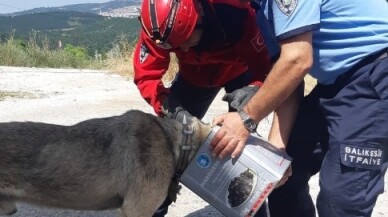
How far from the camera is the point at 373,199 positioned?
2.87 metres

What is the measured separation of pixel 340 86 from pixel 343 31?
0.31 metres

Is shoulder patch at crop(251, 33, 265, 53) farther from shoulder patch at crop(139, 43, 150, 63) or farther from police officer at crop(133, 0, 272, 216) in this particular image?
shoulder patch at crop(139, 43, 150, 63)

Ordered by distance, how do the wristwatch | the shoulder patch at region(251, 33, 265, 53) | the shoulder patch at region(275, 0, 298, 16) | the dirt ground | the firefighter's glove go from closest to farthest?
the shoulder patch at region(275, 0, 298, 16)
the wristwatch
the firefighter's glove
the shoulder patch at region(251, 33, 265, 53)
the dirt ground

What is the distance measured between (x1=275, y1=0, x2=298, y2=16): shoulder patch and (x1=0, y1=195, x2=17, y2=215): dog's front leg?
1797 millimetres

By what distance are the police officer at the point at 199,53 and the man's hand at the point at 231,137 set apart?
30 centimetres

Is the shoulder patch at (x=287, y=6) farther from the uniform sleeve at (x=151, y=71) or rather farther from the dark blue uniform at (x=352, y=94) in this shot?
the uniform sleeve at (x=151, y=71)

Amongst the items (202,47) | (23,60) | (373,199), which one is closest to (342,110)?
(373,199)

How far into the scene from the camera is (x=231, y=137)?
9.80ft

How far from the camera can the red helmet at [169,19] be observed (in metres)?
3.09

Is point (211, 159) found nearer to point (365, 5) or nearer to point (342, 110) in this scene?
point (342, 110)

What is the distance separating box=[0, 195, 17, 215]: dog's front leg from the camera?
314 cm

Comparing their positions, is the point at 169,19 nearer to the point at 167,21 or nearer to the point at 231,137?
the point at 167,21

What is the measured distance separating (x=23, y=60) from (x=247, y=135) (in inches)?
569

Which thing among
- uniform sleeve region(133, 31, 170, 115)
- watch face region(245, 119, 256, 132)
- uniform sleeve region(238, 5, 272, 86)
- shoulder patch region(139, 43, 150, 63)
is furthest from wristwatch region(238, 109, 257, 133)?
shoulder patch region(139, 43, 150, 63)
